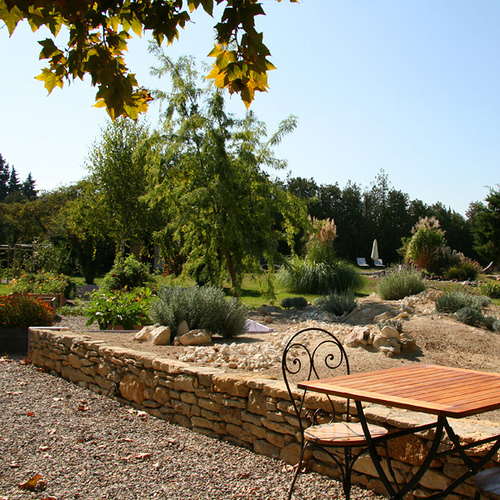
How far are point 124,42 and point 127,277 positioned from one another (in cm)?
801

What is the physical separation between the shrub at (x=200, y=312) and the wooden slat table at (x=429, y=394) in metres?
3.75

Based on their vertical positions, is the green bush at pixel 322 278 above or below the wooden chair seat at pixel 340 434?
above

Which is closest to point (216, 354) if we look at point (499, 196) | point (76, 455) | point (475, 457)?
point (76, 455)

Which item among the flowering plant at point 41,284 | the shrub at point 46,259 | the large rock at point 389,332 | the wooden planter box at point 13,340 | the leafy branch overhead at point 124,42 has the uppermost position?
the leafy branch overhead at point 124,42

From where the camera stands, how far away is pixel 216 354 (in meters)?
4.93

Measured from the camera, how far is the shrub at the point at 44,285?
11.5 m

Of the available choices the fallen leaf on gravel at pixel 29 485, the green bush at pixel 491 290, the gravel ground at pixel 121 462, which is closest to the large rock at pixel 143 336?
the gravel ground at pixel 121 462

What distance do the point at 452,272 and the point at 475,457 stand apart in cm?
1572

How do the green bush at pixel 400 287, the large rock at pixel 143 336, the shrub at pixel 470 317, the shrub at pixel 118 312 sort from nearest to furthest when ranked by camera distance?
the large rock at pixel 143 336
the shrub at pixel 470 317
the shrub at pixel 118 312
the green bush at pixel 400 287

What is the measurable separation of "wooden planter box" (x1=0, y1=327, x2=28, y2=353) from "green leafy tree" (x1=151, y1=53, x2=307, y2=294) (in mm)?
4446

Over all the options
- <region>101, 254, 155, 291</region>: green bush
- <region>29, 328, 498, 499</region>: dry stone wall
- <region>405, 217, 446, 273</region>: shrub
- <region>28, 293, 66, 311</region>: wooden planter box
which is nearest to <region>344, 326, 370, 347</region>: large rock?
<region>29, 328, 498, 499</region>: dry stone wall

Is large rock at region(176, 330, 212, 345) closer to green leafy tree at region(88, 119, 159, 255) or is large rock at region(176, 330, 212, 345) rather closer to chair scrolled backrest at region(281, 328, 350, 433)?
chair scrolled backrest at region(281, 328, 350, 433)

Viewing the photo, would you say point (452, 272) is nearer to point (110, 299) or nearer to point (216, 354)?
point (110, 299)

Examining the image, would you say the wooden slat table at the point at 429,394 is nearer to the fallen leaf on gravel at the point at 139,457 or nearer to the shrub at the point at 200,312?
the fallen leaf on gravel at the point at 139,457
